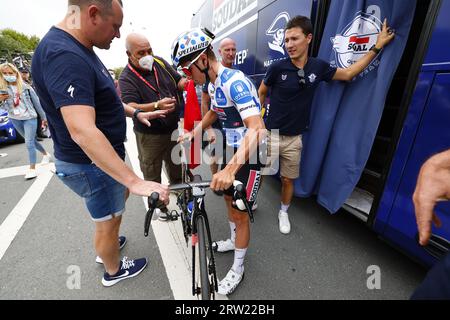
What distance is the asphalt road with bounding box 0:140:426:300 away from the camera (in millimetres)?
1977

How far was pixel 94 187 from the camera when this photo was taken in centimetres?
160

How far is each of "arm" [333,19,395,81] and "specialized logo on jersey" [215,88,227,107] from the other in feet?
4.35

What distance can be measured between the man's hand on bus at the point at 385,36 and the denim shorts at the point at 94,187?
8.04ft

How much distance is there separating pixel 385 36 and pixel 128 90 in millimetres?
2435

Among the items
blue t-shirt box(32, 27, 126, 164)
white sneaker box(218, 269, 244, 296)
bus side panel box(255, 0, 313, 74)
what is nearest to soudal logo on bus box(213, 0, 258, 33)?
bus side panel box(255, 0, 313, 74)

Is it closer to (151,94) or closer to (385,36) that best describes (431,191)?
(385,36)

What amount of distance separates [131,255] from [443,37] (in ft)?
10.6

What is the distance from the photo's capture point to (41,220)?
304 centimetres

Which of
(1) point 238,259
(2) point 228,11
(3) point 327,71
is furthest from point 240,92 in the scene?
(2) point 228,11

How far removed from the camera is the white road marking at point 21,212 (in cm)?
268

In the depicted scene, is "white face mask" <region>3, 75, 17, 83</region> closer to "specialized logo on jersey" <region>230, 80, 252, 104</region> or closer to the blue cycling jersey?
the blue cycling jersey

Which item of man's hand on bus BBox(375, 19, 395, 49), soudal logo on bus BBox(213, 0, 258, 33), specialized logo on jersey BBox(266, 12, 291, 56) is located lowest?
man's hand on bus BBox(375, 19, 395, 49)

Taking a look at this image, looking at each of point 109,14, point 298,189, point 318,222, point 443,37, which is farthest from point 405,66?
point 109,14
